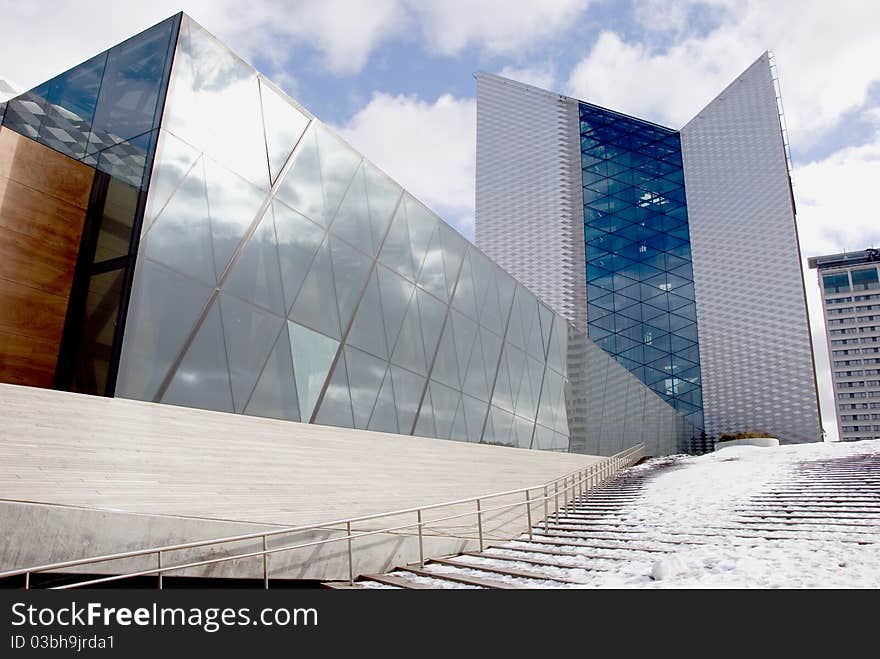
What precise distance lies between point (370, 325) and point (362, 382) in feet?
3.78

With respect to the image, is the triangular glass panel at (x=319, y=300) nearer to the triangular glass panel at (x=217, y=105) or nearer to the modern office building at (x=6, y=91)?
the triangular glass panel at (x=217, y=105)

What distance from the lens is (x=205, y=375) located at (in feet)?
27.6

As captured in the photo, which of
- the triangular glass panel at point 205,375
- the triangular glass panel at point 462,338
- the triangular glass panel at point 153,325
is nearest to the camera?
the triangular glass panel at point 153,325

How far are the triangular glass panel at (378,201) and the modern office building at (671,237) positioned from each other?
3043 centimetres

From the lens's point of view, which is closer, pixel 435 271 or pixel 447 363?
pixel 447 363

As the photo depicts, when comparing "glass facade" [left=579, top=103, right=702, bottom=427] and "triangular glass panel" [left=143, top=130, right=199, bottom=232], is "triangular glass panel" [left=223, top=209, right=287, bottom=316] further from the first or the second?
"glass facade" [left=579, top=103, right=702, bottom=427]

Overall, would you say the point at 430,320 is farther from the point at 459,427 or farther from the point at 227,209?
the point at 227,209

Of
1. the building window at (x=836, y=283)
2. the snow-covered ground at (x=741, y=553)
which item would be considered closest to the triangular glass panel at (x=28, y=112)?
the snow-covered ground at (x=741, y=553)

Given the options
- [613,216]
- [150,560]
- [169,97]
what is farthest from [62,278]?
[613,216]

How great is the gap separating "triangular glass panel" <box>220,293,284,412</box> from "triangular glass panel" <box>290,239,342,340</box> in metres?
0.71

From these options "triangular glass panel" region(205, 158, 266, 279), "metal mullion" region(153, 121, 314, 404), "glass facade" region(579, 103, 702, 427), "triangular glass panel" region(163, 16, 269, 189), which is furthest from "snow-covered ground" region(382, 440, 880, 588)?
"glass facade" region(579, 103, 702, 427)

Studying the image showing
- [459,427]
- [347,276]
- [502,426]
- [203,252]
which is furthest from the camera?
[502,426]

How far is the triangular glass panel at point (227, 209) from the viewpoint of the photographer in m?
9.05

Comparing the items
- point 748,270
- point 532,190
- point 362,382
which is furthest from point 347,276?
point 532,190
